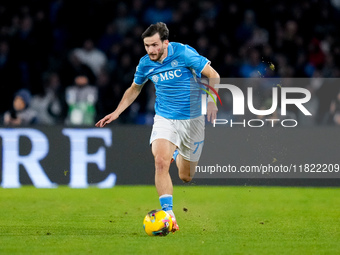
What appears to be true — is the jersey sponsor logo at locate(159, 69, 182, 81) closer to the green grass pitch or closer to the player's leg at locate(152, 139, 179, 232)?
the player's leg at locate(152, 139, 179, 232)

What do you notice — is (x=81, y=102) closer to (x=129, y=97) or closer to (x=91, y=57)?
(x=91, y=57)

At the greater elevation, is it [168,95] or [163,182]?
[168,95]

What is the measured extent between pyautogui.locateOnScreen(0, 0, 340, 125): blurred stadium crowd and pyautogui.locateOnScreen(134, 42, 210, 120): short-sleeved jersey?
6.40 metres


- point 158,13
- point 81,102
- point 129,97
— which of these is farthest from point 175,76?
point 158,13

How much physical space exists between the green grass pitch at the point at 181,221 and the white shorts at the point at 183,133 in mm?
848

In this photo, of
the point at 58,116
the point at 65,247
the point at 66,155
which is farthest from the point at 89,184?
the point at 65,247

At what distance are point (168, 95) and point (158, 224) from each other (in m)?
1.62

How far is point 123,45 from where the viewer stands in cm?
1681

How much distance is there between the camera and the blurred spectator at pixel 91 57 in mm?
16516

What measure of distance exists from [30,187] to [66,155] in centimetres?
83

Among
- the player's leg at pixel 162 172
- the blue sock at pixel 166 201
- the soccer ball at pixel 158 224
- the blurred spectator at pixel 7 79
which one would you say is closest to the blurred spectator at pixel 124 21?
the blurred spectator at pixel 7 79

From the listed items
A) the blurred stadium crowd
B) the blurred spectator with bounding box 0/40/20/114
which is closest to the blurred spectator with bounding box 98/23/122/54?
the blurred stadium crowd

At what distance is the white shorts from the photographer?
8.55m

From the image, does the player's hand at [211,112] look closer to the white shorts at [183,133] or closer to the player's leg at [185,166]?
the white shorts at [183,133]
